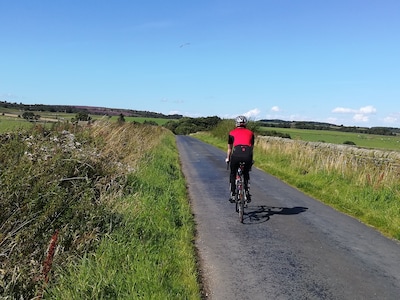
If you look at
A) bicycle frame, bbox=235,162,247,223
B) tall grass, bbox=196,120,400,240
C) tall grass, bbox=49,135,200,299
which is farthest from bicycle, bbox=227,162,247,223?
tall grass, bbox=196,120,400,240

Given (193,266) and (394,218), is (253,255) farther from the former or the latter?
(394,218)

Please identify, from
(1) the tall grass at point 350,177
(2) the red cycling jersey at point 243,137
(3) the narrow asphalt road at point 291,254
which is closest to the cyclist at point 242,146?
(2) the red cycling jersey at point 243,137

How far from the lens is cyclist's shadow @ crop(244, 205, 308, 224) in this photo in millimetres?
9016

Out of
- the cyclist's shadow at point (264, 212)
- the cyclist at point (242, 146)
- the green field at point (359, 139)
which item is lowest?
the cyclist's shadow at point (264, 212)

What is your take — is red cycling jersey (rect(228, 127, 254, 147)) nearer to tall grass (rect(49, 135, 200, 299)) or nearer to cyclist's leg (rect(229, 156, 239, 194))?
cyclist's leg (rect(229, 156, 239, 194))

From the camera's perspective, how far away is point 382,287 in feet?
17.4

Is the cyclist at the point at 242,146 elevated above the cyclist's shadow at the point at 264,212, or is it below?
above

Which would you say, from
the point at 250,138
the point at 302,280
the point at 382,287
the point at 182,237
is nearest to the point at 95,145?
the point at 250,138

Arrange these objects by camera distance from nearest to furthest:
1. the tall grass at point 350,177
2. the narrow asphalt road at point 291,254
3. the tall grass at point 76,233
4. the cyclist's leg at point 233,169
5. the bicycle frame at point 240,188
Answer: the tall grass at point 76,233 < the narrow asphalt road at point 291,254 < the bicycle frame at point 240,188 < the cyclist's leg at point 233,169 < the tall grass at point 350,177

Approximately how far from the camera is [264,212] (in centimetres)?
975

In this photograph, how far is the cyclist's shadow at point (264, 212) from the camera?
9.02 metres

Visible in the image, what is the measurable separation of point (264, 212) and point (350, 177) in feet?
20.6

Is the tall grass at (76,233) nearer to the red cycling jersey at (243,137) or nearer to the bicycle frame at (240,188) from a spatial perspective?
the bicycle frame at (240,188)

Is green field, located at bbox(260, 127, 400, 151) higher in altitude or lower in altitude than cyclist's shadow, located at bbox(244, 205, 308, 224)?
higher
